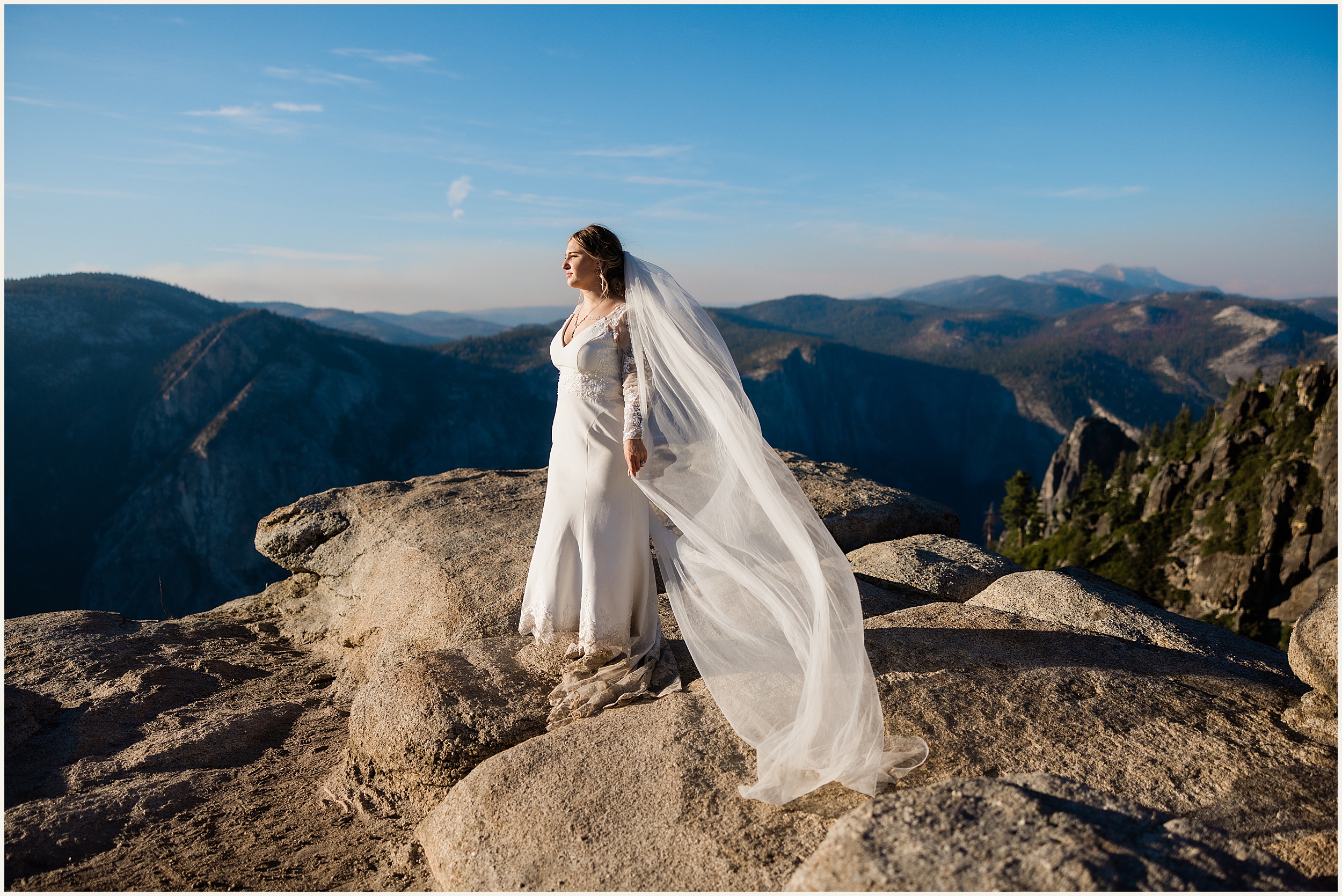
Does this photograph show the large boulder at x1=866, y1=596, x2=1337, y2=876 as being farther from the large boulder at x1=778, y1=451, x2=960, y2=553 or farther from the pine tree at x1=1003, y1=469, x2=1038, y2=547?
the pine tree at x1=1003, y1=469, x2=1038, y2=547

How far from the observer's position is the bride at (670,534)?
4082mm

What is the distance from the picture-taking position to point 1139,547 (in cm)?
6091

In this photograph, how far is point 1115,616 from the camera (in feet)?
18.4

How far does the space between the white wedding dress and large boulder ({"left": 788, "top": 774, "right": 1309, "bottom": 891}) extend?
2089 millimetres

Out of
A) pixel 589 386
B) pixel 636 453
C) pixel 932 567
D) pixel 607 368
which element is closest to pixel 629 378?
pixel 607 368

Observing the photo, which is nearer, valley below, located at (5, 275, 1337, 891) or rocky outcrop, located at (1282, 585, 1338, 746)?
valley below, located at (5, 275, 1337, 891)

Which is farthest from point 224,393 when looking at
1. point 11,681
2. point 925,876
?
point 925,876

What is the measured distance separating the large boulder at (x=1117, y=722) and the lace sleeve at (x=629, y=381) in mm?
2054

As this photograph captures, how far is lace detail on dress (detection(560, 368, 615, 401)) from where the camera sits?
482 cm

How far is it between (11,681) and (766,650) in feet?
19.0

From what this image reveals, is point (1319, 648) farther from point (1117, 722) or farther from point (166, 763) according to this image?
point (166, 763)

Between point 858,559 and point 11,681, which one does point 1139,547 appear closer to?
point 858,559

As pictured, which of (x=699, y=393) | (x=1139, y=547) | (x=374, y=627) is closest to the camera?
(x=699, y=393)

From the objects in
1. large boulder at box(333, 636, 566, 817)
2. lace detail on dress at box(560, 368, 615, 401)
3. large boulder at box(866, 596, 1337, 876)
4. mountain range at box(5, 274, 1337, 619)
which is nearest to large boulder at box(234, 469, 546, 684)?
large boulder at box(333, 636, 566, 817)
